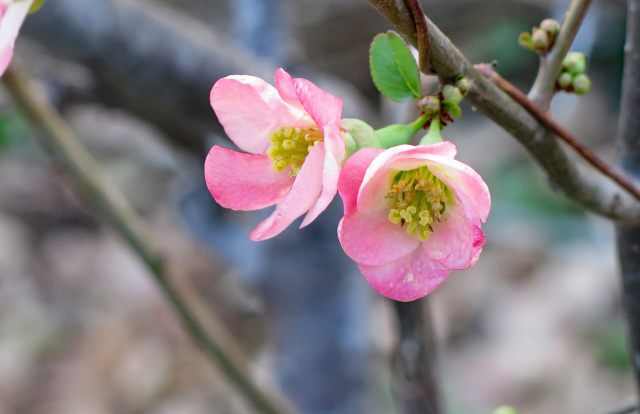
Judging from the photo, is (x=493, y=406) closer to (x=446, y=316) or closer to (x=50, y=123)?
(x=446, y=316)

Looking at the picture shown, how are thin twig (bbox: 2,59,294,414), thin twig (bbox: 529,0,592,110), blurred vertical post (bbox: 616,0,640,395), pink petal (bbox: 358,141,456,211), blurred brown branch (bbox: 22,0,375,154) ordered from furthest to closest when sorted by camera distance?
blurred brown branch (bbox: 22,0,375,154) → thin twig (bbox: 2,59,294,414) → blurred vertical post (bbox: 616,0,640,395) → thin twig (bbox: 529,0,592,110) → pink petal (bbox: 358,141,456,211)

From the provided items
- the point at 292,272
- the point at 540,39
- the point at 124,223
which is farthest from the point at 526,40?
the point at 292,272

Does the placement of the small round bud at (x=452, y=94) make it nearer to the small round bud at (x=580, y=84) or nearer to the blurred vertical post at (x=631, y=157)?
the small round bud at (x=580, y=84)

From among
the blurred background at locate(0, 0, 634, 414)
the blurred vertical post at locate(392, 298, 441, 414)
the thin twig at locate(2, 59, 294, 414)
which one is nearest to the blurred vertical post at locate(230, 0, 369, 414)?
the blurred background at locate(0, 0, 634, 414)

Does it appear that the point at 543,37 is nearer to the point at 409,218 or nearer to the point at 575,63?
the point at 575,63

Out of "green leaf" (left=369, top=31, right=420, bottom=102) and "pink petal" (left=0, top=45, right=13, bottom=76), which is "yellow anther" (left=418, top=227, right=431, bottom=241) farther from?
"pink petal" (left=0, top=45, right=13, bottom=76)

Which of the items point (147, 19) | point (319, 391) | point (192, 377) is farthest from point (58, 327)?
point (147, 19)
